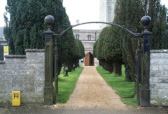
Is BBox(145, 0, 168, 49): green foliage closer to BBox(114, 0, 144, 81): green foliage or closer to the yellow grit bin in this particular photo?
BBox(114, 0, 144, 81): green foliage

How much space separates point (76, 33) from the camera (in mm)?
59469

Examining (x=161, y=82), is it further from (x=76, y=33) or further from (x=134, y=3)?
(x=76, y=33)

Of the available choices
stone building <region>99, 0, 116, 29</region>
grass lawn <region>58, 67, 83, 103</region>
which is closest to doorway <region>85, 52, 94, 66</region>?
stone building <region>99, 0, 116, 29</region>

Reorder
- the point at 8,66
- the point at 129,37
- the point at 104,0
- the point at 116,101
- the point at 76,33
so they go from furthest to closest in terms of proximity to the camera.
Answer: the point at 104,0 < the point at 76,33 < the point at 129,37 < the point at 116,101 < the point at 8,66

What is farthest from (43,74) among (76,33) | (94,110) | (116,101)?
(76,33)

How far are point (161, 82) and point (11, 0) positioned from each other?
269 inches

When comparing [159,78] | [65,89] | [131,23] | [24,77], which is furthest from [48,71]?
[65,89]

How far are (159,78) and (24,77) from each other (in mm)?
4656

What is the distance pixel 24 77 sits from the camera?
25.1 feet

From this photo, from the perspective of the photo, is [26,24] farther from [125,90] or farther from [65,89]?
[125,90]

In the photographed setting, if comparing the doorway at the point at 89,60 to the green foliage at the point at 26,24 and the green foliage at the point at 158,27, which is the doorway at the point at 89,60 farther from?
the green foliage at the point at 26,24

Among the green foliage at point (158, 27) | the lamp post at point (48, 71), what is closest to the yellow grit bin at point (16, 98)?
the lamp post at point (48, 71)

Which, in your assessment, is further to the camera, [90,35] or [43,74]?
[90,35]

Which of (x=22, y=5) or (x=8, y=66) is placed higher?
(x=22, y=5)
